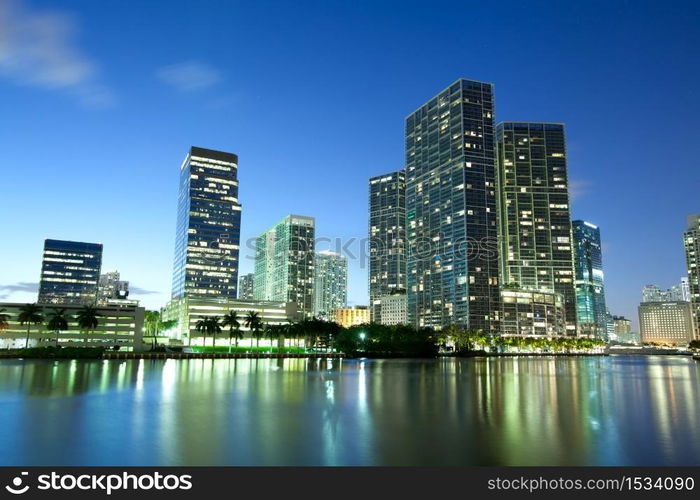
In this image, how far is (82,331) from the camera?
593ft

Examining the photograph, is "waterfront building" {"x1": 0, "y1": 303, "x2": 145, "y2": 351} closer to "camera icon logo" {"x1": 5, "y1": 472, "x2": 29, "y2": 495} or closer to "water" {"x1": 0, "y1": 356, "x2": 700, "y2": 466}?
"water" {"x1": 0, "y1": 356, "x2": 700, "y2": 466}

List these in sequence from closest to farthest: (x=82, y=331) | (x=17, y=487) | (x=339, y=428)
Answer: (x=17, y=487), (x=339, y=428), (x=82, y=331)

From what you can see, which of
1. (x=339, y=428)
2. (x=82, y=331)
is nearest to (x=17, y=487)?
Answer: (x=339, y=428)

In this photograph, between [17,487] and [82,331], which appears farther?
[82,331]

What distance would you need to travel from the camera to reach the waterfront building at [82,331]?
16812cm

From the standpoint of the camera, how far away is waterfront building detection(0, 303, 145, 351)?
16812 centimetres

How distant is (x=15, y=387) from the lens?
167 ft

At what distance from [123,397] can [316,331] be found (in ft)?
497

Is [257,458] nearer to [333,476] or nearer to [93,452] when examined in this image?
[333,476]

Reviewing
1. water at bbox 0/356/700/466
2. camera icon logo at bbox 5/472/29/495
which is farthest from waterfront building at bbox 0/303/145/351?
camera icon logo at bbox 5/472/29/495

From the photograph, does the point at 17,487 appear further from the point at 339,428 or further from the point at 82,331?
the point at 82,331

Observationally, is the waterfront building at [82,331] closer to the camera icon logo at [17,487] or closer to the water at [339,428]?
the water at [339,428]

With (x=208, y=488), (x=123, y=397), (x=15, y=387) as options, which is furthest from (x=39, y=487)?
(x=15, y=387)

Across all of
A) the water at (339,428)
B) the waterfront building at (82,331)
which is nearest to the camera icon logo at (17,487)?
the water at (339,428)
